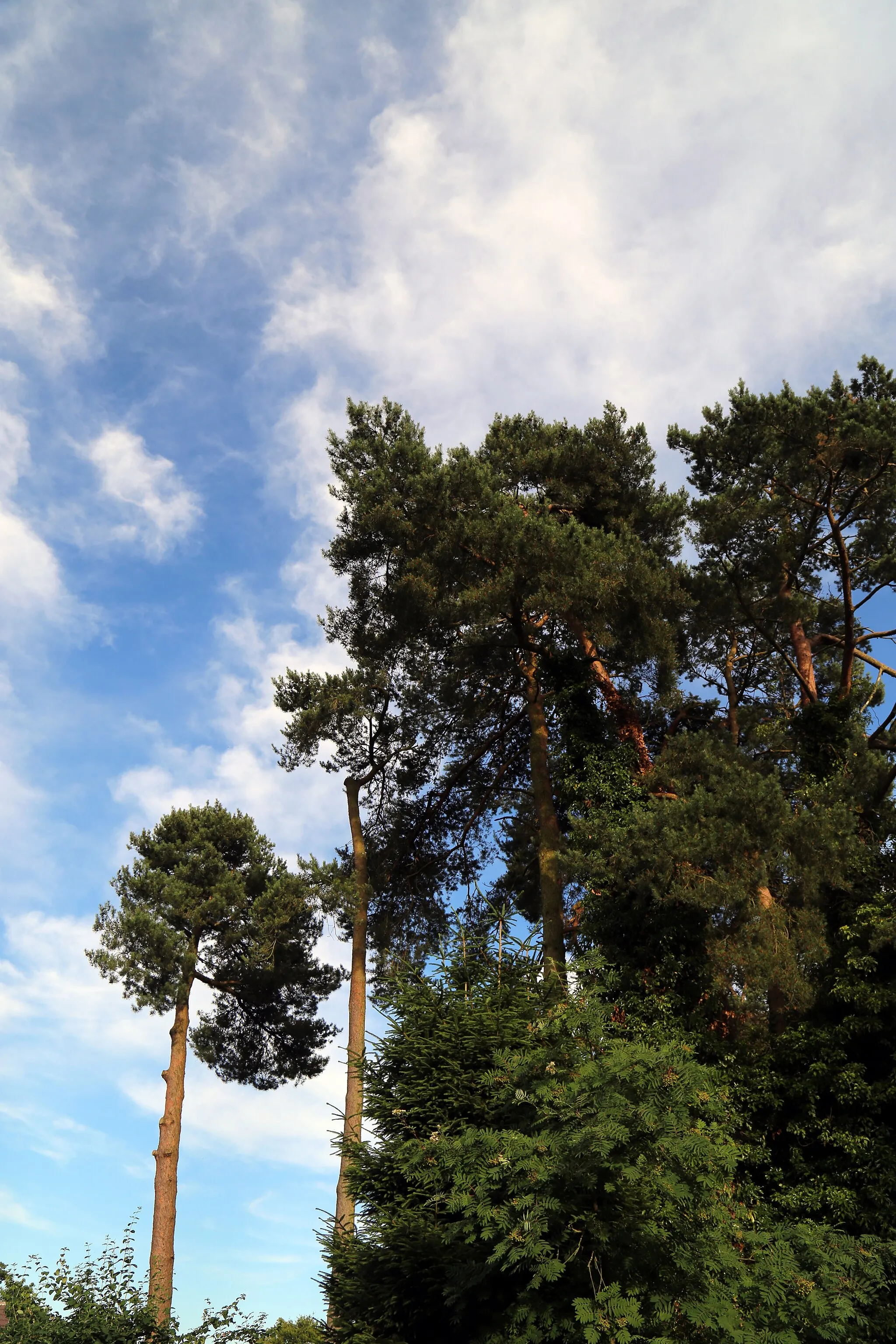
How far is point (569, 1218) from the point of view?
924 centimetres

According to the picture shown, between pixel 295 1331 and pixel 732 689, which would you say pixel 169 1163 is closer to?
pixel 295 1331

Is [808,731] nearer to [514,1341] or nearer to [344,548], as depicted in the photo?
[344,548]

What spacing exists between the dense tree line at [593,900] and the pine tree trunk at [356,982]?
9 cm

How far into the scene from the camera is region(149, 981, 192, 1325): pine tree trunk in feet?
66.8

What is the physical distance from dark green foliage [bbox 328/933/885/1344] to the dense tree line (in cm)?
5

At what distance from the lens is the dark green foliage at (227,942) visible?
Result: 2436 centimetres

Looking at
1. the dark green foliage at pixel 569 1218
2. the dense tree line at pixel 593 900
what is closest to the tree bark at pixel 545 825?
the dense tree line at pixel 593 900

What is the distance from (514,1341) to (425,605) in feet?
45.4

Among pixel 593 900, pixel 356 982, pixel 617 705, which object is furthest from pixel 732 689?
pixel 356 982

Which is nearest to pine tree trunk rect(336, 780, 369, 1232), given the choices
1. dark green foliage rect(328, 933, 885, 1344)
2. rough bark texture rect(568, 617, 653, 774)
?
dark green foliage rect(328, 933, 885, 1344)

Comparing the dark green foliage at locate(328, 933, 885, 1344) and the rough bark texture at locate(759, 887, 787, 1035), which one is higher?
the rough bark texture at locate(759, 887, 787, 1035)

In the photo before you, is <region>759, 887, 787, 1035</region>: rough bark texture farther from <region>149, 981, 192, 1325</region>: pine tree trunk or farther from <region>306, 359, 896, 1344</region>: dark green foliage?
<region>149, 981, 192, 1325</region>: pine tree trunk

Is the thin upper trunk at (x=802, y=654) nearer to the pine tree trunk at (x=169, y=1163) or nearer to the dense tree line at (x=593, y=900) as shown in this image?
the dense tree line at (x=593, y=900)

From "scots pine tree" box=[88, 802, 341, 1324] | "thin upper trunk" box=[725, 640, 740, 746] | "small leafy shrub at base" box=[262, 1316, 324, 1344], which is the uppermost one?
"thin upper trunk" box=[725, 640, 740, 746]
